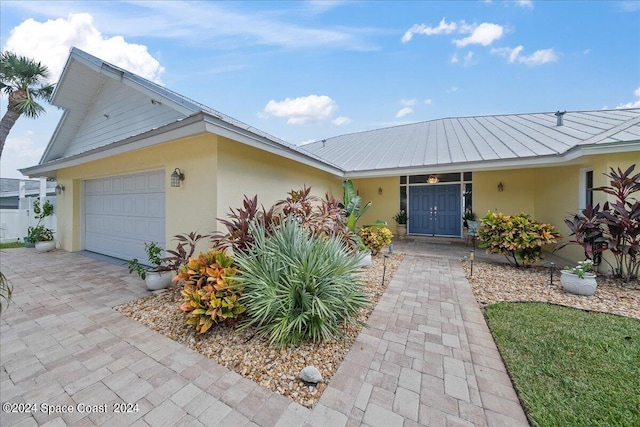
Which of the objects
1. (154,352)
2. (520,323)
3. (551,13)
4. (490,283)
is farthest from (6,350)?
(551,13)

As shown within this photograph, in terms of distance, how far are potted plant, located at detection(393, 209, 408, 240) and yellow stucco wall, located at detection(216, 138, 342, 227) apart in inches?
233

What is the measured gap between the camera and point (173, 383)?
98.6 inches

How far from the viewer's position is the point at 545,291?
489 cm

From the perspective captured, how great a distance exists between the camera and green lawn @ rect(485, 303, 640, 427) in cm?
210

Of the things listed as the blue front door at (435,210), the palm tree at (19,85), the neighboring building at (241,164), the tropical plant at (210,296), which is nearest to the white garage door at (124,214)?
the neighboring building at (241,164)

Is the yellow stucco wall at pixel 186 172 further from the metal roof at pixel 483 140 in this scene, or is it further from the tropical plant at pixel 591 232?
the tropical plant at pixel 591 232

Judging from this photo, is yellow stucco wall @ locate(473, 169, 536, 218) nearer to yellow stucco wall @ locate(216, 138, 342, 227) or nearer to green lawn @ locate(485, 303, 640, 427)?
green lawn @ locate(485, 303, 640, 427)

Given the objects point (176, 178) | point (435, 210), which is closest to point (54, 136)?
point (176, 178)

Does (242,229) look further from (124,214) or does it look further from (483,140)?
(483,140)

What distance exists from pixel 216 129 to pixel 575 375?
560 centimetres

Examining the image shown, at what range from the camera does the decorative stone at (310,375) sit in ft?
8.13

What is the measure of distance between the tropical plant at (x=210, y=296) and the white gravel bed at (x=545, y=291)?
13.9ft

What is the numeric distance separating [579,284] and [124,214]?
11.0 m

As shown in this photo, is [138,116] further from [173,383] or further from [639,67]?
[639,67]
